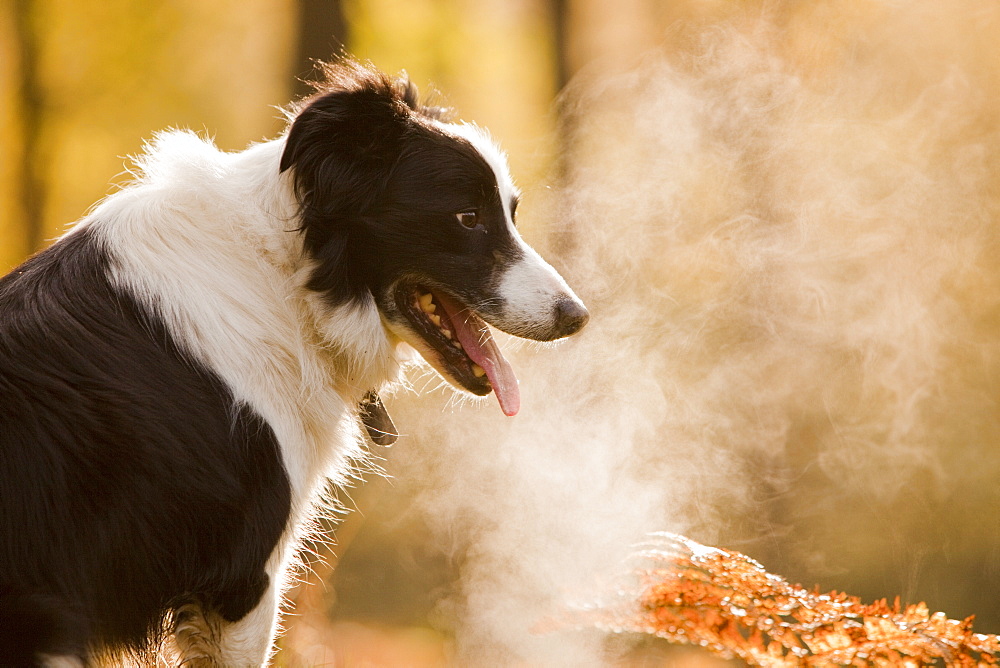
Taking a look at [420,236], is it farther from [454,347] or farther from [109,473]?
[109,473]

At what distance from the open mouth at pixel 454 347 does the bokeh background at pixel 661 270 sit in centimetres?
206

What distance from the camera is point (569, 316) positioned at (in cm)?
266

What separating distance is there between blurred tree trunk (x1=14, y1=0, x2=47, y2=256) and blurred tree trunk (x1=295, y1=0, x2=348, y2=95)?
16.7ft

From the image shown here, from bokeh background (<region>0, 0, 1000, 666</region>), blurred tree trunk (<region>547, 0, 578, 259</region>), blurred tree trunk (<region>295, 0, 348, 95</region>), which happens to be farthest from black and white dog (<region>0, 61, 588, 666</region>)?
blurred tree trunk (<region>547, 0, 578, 259</region>)

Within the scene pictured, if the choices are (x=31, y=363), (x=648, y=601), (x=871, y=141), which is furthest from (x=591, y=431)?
(x=871, y=141)

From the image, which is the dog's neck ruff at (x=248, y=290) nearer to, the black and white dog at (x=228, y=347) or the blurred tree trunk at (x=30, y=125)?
the black and white dog at (x=228, y=347)

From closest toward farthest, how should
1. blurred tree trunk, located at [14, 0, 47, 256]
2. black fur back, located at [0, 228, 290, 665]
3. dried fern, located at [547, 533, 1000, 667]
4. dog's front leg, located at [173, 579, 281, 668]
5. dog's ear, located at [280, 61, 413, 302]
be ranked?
black fur back, located at [0, 228, 290, 665], dog's front leg, located at [173, 579, 281, 668], dog's ear, located at [280, 61, 413, 302], dried fern, located at [547, 533, 1000, 667], blurred tree trunk, located at [14, 0, 47, 256]

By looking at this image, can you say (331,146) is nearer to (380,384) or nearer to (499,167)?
(499,167)

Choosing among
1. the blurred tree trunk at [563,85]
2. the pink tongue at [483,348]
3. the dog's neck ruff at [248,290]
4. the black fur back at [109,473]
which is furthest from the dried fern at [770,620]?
the blurred tree trunk at [563,85]

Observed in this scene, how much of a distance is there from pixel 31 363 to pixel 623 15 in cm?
836

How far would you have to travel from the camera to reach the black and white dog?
1949 mm

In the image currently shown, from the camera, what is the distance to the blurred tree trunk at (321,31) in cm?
602

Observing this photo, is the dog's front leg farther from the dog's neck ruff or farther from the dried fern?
the dried fern

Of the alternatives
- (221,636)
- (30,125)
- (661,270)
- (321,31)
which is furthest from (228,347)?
(30,125)
